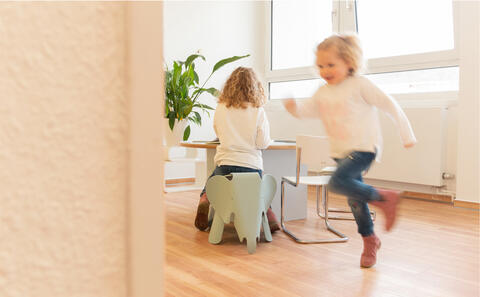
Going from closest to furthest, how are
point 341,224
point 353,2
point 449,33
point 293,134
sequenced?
point 341,224, point 449,33, point 353,2, point 293,134

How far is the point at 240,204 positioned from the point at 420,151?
232 cm

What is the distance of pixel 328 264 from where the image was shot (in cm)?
237

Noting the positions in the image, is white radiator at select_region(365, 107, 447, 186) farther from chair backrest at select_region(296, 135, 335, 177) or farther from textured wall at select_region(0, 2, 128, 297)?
textured wall at select_region(0, 2, 128, 297)

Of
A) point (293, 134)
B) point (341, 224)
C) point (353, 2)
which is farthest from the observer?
point (293, 134)

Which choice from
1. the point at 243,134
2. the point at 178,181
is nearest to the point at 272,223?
the point at 243,134

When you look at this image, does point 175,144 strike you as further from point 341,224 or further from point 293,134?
point 293,134

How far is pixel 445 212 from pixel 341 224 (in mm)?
1042

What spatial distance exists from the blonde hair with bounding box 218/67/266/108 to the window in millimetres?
1540

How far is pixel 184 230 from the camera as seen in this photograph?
120 inches

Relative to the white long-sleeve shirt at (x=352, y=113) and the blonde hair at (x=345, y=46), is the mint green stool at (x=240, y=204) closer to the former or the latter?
the white long-sleeve shirt at (x=352, y=113)

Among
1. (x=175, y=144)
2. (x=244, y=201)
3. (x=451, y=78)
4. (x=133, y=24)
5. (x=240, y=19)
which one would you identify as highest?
(x=240, y=19)

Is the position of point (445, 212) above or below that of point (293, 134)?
below

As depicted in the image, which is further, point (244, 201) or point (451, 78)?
point (451, 78)

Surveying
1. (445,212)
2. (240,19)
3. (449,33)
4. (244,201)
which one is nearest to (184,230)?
(244,201)
